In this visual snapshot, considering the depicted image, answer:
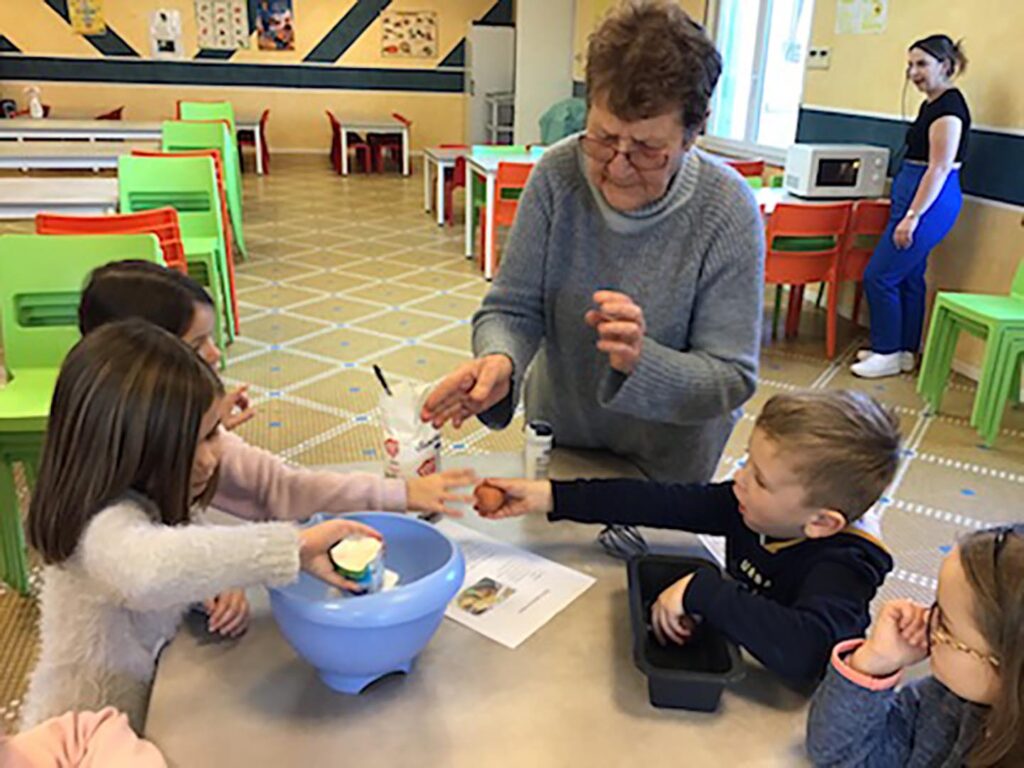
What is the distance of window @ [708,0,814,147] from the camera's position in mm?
5781

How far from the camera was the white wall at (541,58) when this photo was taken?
909cm

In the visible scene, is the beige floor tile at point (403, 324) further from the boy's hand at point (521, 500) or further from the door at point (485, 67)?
the door at point (485, 67)

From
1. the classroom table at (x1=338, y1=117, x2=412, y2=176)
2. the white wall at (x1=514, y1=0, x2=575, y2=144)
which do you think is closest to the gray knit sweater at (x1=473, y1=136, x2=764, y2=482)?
the white wall at (x1=514, y1=0, x2=575, y2=144)

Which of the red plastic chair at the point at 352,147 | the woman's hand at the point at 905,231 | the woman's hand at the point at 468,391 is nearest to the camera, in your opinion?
the woman's hand at the point at 468,391

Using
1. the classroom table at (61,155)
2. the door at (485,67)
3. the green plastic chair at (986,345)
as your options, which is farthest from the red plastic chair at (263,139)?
the green plastic chair at (986,345)

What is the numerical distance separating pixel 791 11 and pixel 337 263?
11.6 feet

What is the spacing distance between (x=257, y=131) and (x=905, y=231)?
7885 millimetres

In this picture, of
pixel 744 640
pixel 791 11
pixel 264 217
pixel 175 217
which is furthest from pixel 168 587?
pixel 264 217

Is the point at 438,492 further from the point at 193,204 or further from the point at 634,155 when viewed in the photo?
the point at 193,204

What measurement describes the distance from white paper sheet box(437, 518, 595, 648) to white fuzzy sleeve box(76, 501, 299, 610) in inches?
9.0

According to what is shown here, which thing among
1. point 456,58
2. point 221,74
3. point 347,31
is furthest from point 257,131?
point 456,58

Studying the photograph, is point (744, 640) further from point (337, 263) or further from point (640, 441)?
point (337, 263)

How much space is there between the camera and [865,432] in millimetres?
1045

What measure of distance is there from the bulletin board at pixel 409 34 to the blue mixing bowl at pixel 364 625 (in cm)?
1169
